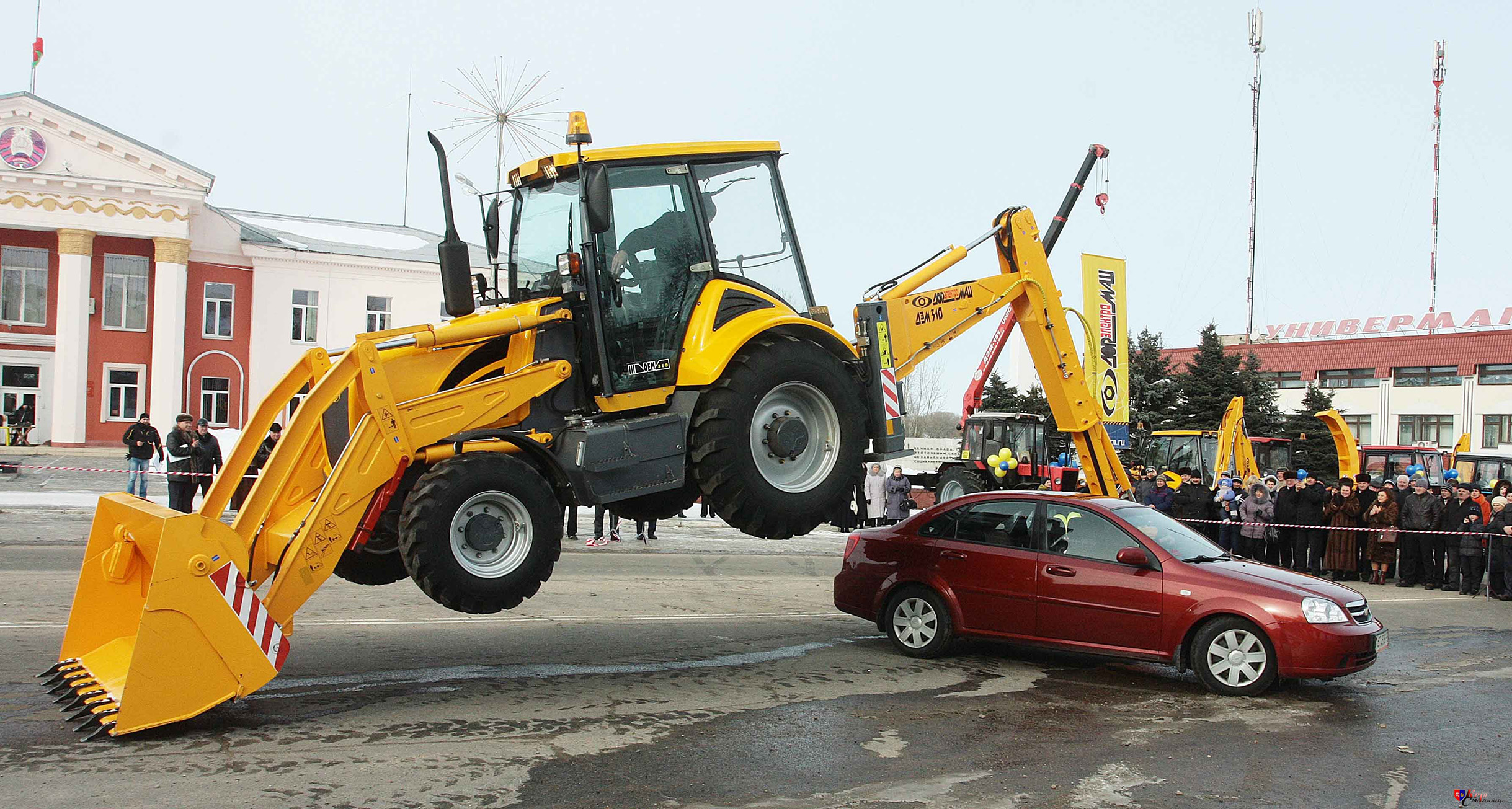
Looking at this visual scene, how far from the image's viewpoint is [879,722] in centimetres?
740

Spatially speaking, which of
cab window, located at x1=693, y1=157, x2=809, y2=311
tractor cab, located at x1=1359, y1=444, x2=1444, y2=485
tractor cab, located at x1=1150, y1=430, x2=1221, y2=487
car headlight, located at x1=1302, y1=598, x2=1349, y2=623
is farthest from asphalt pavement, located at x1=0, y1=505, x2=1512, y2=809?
tractor cab, located at x1=1359, y1=444, x2=1444, y2=485

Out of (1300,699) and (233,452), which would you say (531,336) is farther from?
(1300,699)

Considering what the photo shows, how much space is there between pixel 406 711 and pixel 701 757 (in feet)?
6.74

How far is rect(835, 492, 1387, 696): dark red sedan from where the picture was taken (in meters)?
8.54

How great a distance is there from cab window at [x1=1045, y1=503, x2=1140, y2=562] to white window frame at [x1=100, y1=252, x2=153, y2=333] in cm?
3628

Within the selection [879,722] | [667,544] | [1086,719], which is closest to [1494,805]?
[1086,719]

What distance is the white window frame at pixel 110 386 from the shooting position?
3744cm

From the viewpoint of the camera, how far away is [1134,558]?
895 centimetres

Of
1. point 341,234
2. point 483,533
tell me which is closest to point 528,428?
point 483,533

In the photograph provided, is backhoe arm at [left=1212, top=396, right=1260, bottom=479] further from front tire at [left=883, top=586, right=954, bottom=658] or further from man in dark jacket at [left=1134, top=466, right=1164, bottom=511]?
front tire at [left=883, top=586, right=954, bottom=658]

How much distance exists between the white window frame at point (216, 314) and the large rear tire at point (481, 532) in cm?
3574

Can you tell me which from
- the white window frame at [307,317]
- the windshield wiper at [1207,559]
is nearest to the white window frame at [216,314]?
the white window frame at [307,317]

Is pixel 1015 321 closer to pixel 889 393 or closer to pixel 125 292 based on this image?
pixel 889 393

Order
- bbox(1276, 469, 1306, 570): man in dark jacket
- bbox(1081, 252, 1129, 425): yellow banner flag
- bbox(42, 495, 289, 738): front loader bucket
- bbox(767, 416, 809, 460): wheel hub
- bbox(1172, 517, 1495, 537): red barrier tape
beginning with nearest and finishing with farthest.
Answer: bbox(42, 495, 289, 738): front loader bucket
bbox(767, 416, 809, 460): wheel hub
bbox(1081, 252, 1129, 425): yellow banner flag
bbox(1172, 517, 1495, 537): red barrier tape
bbox(1276, 469, 1306, 570): man in dark jacket
